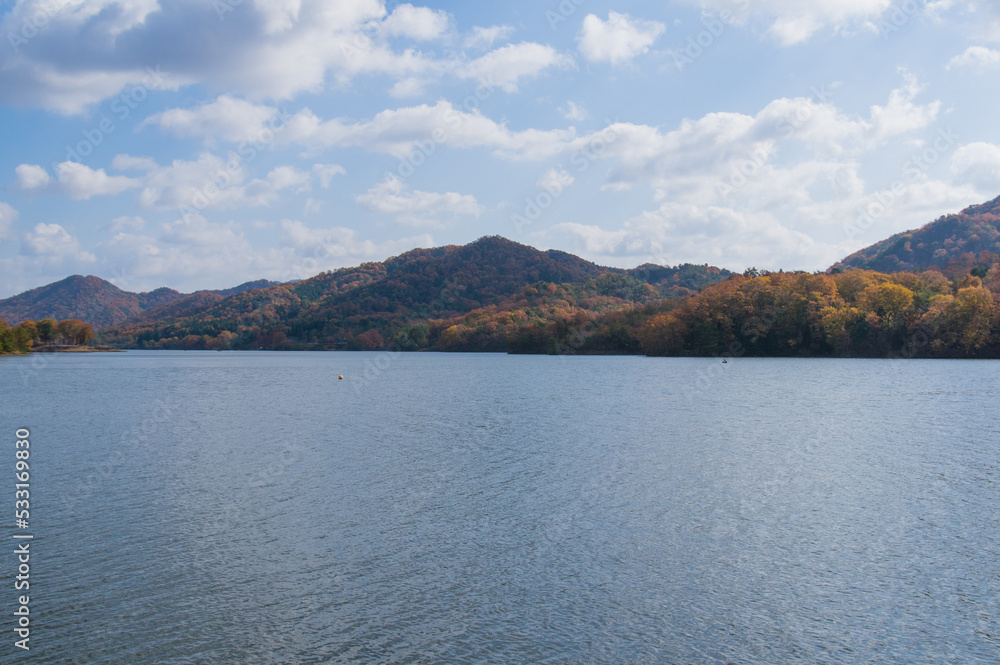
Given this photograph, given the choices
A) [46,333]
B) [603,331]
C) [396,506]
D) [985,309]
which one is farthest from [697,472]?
[46,333]

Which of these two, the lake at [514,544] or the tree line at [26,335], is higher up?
the tree line at [26,335]

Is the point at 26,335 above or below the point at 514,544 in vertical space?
above

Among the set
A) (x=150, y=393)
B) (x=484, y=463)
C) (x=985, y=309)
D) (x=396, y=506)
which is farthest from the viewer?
(x=985, y=309)

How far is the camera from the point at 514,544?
51.3 ft

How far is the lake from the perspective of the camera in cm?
1078

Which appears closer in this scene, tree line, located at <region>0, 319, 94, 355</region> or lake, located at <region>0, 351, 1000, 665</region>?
lake, located at <region>0, 351, 1000, 665</region>

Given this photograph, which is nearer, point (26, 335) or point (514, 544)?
point (514, 544)

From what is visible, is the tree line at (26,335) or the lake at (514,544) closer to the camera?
the lake at (514,544)

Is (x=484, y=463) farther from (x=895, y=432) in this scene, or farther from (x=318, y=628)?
(x=895, y=432)

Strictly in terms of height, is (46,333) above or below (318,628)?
above

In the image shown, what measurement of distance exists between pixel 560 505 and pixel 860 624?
8942mm

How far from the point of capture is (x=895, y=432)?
32.8 meters

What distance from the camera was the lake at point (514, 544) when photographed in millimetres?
10781

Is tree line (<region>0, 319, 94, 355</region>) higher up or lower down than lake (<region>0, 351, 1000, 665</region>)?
higher up
